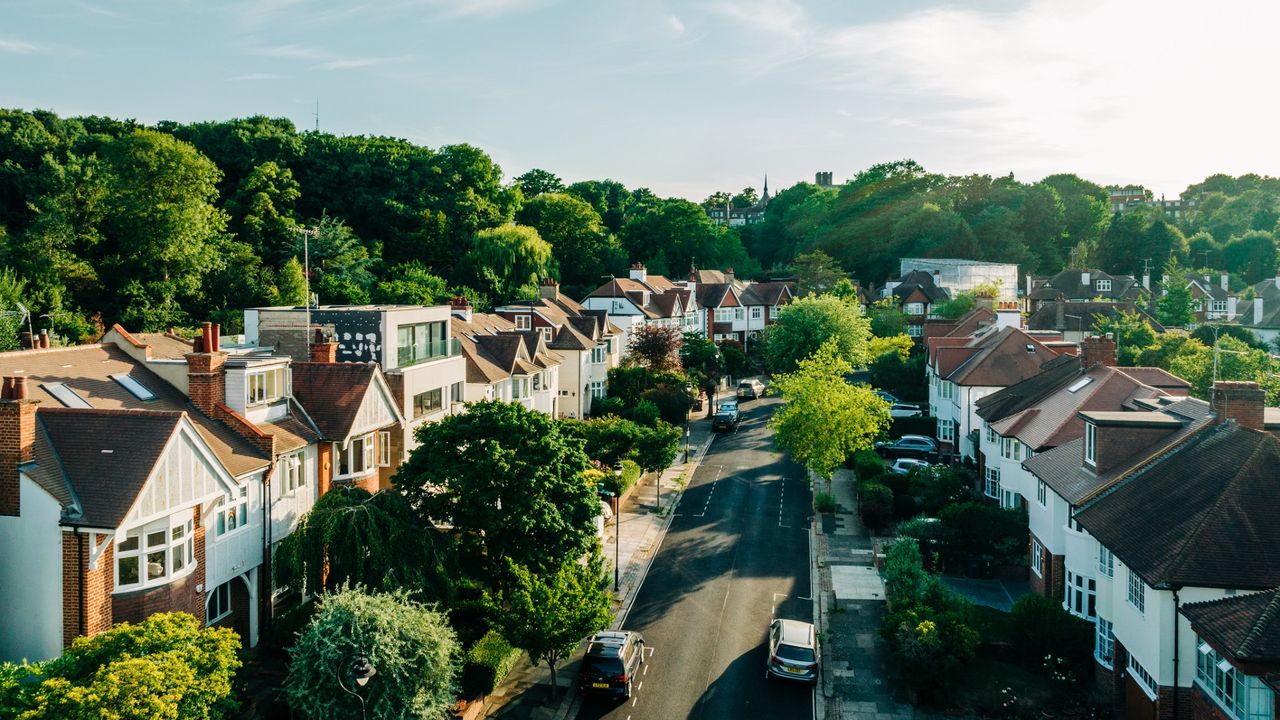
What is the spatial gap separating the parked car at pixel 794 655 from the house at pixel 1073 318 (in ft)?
169

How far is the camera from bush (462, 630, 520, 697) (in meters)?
24.1

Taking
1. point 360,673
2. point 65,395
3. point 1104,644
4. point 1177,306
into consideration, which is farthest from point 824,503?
point 1177,306

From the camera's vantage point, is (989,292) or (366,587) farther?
(989,292)

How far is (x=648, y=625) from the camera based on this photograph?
1206 inches

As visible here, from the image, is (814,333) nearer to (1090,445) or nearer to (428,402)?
(428,402)

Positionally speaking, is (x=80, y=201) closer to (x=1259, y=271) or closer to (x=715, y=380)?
(x=715, y=380)

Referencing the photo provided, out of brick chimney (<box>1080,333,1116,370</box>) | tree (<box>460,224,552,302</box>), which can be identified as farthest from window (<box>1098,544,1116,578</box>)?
tree (<box>460,224,552,302</box>)

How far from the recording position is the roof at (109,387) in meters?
24.7

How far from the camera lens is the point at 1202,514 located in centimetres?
2228

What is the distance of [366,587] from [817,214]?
111 metres

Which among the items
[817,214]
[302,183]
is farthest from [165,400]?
[817,214]

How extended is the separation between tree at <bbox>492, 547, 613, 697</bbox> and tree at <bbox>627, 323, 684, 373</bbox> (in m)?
38.0

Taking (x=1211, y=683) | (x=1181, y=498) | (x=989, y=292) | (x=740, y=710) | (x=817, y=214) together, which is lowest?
(x=740, y=710)

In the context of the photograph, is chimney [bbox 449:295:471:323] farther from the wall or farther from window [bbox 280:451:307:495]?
the wall
